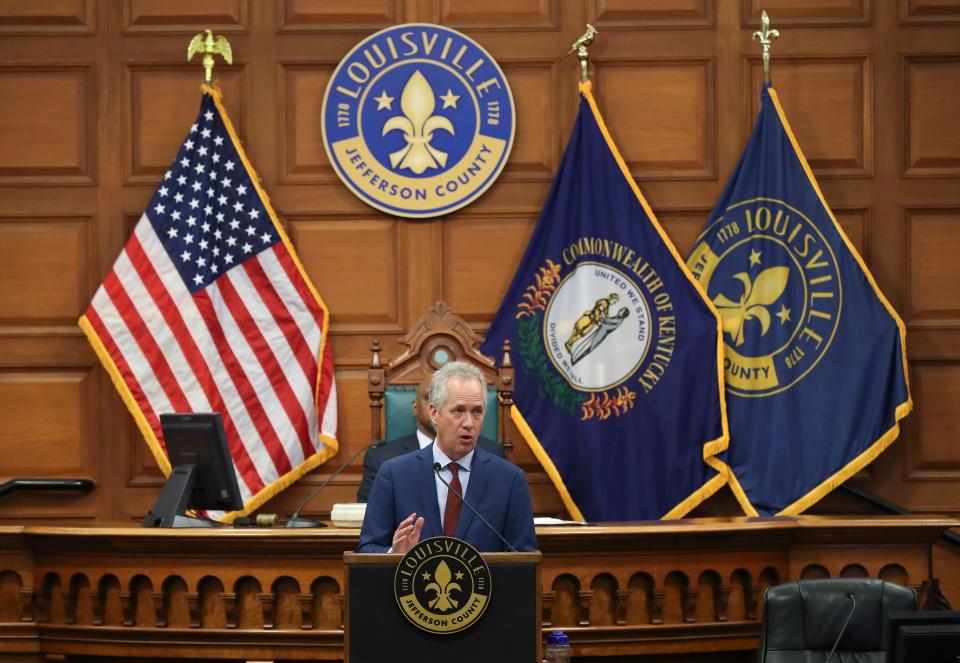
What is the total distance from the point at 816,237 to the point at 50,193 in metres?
3.70

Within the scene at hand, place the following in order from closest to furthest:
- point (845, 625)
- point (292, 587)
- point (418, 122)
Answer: point (845, 625), point (292, 587), point (418, 122)

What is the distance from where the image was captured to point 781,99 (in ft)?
21.5

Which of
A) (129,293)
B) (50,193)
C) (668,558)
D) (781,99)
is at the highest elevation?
(781,99)

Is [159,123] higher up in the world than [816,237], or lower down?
higher up

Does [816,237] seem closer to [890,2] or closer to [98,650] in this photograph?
[890,2]

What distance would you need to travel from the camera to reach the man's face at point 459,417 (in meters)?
3.59

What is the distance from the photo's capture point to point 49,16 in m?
6.55

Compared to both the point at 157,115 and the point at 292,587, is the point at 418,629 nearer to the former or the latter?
the point at 292,587

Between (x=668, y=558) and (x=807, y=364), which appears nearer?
(x=668, y=558)

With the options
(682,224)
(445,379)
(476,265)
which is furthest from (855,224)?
(445,379)

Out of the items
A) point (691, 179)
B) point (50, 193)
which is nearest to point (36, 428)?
point (50, 193)

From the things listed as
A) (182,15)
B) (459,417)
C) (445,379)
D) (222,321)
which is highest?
(182,15)

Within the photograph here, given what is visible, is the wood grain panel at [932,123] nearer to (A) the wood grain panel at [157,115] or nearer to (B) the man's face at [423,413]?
(B) the man's face at [423,413]

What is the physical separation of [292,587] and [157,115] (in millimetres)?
2781
